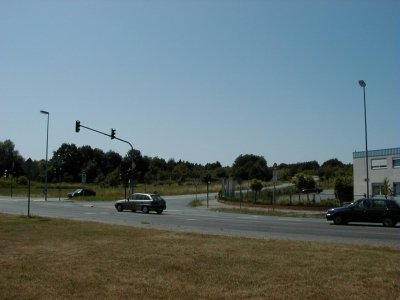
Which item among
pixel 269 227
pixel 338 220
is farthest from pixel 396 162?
pixel 269 227

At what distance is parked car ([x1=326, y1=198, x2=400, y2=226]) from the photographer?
2668 centimetres

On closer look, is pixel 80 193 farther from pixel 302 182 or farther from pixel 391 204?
pixel 391 204

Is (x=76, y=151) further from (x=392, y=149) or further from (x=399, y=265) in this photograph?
(x=399, y=265)

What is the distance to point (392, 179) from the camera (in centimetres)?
4472

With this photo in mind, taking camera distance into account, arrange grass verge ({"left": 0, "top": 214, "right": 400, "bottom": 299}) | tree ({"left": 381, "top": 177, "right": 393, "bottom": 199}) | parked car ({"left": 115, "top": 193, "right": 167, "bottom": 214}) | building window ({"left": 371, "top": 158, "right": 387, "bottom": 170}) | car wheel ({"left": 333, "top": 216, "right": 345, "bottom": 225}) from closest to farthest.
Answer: grass verge ({"left": 0, "top": 214, "right": 400, "bottom": 299}) → car wheel ({"left": 333, "top": 216, "right": 345, "bottom": 225}) → parked car ({"left": 115, "top": 193, "right": 167, "bottom": 214}) → tree ({"left": 381, "top": 177, "right": 393, "bottom": 199}) → building window ({"left": 371, "top": 158, "right": 387, "bottom": 170})

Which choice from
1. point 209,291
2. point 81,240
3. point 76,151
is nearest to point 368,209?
Result: point 81,240

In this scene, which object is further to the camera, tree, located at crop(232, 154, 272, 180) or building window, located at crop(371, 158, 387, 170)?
tree, located at crop(232, 154, 272, 180)

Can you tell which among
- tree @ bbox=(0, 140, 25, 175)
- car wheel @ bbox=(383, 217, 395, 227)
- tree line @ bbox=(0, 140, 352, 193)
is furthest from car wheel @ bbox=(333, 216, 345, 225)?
tree @ bbox=(0, 140, 25, 175)

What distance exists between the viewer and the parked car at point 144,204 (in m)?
38.3

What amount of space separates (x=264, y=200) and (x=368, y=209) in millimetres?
22577

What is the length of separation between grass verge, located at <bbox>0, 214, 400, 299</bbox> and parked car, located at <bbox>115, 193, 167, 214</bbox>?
80.5ft

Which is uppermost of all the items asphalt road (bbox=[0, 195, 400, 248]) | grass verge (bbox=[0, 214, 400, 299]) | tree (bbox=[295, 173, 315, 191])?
tree (bbox=[295, 173, 315, 191])

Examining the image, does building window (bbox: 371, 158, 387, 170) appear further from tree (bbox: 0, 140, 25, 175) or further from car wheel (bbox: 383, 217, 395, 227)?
tree (bbox: 0, 140, 25, 175)

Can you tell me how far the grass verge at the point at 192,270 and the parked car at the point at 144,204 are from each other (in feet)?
80.5
